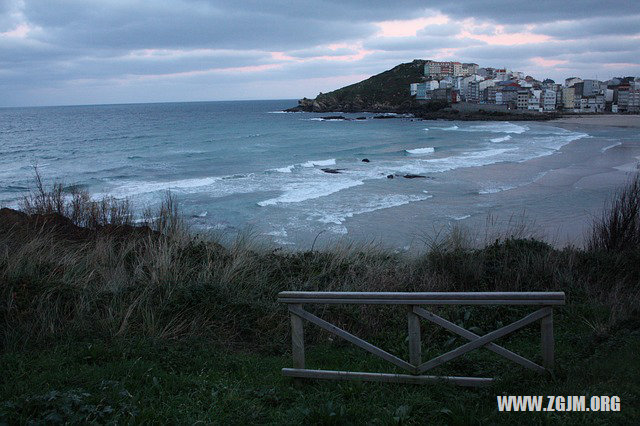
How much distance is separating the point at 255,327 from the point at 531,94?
120516 millimetres

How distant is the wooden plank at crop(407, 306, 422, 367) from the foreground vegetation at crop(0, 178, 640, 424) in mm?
254

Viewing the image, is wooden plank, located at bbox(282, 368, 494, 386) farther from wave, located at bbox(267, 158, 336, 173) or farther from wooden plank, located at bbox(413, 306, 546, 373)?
wave, located at bbox(267, 158, 336, 173)

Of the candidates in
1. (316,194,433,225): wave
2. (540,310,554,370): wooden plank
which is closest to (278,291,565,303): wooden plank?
(540,310,554,370): wooden plank

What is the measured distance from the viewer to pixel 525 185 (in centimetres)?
2358

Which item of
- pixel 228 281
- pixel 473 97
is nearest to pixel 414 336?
pixel 228 281

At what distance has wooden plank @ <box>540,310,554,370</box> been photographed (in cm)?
463

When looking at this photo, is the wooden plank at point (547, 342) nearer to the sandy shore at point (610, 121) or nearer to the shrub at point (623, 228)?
the shrub at point (623, 228)

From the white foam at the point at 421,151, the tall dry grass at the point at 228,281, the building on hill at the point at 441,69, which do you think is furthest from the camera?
the building on hill at the point at 441,69

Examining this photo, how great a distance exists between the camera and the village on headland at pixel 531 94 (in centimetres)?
11019

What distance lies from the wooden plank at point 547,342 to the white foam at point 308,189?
53.4ft

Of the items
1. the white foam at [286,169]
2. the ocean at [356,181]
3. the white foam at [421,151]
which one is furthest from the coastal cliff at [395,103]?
the white foam at [286,169]

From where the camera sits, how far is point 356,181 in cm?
2609

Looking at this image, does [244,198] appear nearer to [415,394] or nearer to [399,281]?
[399,281]

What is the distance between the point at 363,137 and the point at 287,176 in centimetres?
2722
